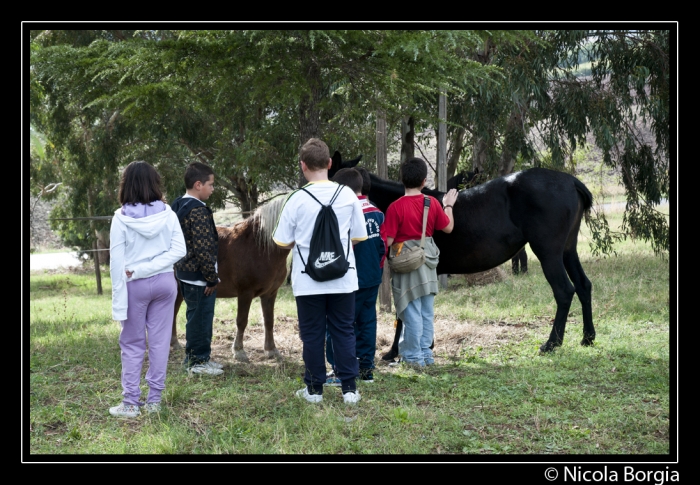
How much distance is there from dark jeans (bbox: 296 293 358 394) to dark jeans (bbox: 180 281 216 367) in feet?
4.14

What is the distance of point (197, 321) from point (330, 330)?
1.49 m

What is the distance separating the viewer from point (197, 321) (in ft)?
17.3

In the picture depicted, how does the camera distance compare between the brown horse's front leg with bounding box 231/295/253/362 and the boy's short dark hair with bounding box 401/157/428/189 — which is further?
the brown horse's front leg with bounding box 231/295/253/362

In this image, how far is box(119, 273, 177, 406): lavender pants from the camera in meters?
4.15


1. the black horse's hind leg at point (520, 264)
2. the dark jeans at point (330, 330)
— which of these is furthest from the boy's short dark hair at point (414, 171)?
the black horse's hind leg at point (520, 264)

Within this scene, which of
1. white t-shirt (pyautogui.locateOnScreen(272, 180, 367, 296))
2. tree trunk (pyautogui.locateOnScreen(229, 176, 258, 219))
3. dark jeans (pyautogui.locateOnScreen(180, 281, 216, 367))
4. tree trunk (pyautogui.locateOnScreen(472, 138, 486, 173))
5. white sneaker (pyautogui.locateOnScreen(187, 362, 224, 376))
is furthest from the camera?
tree trunk (pyautogui.locateOnScreen(229, 176, 258, 219))

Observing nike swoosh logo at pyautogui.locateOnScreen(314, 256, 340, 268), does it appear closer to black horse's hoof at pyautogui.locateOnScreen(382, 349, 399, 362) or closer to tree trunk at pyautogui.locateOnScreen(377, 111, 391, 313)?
black horse's hoof at pyautogui.locateOnScreen(382, 349, 399, 362)

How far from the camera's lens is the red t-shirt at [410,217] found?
5.44 m

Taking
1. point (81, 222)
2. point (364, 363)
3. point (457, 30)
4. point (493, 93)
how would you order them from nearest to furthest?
1. point (457, 30)
2. point (364, 363)
3. point (493, 93)
4. point (81, 222)

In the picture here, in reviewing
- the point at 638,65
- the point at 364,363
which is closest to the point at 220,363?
the point at 364,363

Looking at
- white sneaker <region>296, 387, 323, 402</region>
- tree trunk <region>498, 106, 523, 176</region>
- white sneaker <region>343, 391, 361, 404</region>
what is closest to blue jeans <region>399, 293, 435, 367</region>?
white sneaker <region>343, 391, 361, 404</region>

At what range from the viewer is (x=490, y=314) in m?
7.88

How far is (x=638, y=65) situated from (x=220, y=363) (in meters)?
9.17
